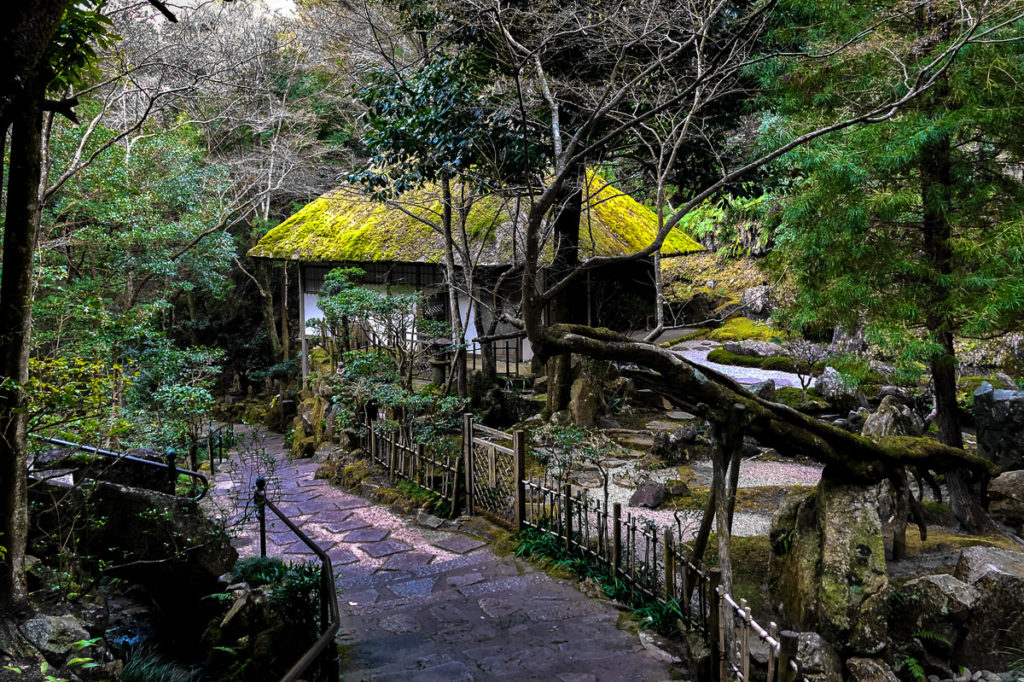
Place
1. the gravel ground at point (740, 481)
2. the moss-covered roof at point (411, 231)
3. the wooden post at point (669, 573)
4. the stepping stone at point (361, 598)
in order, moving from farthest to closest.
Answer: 1. the moss-covered roof at point (411, 231)
2. the gravel ground at point (740, 481)
3. the stepping stone at point (361, 598)
4. the wooden post at point (669, 573)

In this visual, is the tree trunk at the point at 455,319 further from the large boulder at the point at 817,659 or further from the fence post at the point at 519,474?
the large boulder at the point at 817,659

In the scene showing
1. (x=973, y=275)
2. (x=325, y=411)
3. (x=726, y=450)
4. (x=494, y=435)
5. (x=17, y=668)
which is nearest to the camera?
(x=17, y=668)

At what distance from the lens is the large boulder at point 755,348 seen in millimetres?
16092

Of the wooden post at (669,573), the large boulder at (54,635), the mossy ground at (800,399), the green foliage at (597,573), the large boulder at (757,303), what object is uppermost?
the large boulder at (757,303)

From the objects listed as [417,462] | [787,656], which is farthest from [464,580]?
[787,656]

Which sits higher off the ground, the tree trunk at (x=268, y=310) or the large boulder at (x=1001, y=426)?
the tree trunk at (x=268, y=310)

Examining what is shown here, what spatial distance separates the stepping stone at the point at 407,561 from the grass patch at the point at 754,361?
10398mm

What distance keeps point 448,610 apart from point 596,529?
6.34 feet

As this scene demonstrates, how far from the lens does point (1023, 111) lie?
19.1 ft

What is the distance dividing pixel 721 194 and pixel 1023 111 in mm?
4013

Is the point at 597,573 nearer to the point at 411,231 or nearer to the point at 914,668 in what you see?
the point at 914,668

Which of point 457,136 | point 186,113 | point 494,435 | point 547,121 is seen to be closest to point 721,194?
point 547,121

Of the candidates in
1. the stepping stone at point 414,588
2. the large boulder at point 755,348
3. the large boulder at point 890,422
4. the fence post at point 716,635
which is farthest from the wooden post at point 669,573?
the large boulder at point 755,348

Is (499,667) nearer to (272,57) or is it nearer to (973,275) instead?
(973,275)
